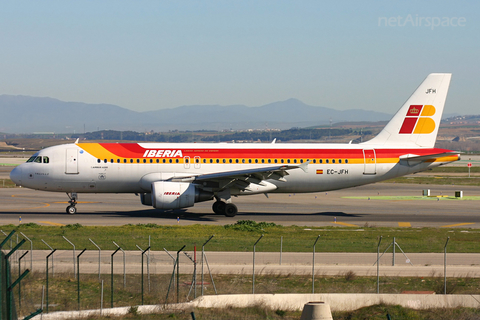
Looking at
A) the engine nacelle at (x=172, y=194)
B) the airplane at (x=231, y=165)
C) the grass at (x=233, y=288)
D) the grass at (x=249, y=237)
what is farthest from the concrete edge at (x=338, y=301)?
the engine nacelle at (x=172, y=194)

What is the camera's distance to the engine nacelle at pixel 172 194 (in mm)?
36219

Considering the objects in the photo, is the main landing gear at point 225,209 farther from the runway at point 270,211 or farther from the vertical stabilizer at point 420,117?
the vertical stabilizer at point 420,117

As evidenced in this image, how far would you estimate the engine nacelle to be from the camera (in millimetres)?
36219

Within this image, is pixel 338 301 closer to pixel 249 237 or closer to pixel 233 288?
pixel 233 288

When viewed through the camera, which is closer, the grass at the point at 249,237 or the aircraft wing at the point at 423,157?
the grass at the point at 249,237

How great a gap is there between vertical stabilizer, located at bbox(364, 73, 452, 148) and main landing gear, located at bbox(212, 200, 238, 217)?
39.7 ft

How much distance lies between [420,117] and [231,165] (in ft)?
49.7

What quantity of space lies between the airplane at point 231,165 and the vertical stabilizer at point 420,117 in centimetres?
7

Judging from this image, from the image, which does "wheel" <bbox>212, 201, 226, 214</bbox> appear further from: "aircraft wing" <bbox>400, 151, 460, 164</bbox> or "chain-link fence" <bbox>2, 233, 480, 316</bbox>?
"chain-link fence" <bbox>2, 233, 480, 316</bbox>

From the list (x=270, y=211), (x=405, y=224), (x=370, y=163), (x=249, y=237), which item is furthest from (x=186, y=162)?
(x=405, y=224)

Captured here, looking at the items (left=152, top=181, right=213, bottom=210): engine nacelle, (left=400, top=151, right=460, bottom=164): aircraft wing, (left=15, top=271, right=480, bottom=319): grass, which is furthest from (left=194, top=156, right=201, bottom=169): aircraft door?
(left=15, top=271, right=480, bottom=319): grass

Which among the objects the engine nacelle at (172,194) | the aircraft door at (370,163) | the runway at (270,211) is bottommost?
the runway at (270,211)

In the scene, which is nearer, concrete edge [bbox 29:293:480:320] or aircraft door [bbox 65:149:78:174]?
concrete edge [bbox 29:293:480:320]

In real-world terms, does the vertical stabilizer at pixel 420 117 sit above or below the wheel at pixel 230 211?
above
